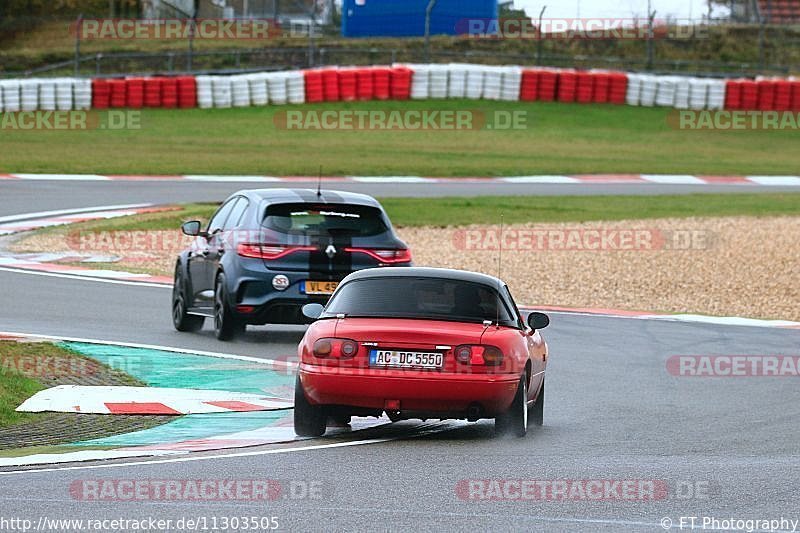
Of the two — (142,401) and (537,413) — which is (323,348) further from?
(142,401)

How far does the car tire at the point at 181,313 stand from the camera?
53.2 ft

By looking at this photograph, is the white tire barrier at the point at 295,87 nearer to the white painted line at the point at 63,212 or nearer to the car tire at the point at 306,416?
the white painted line at the point at 63,212

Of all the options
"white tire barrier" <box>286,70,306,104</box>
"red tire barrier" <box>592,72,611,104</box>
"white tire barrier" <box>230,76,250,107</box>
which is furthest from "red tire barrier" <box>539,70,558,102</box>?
"white tire barrier" <box>230,76,250,107</box>

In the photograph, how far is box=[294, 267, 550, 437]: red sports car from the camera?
9.77 metres

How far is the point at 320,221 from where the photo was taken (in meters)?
15.4

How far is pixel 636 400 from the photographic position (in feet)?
40.7

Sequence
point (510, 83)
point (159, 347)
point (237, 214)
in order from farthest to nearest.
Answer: point (510, 83)
point (237, 214)
point (159, 347)

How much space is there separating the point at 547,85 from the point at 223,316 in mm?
33917

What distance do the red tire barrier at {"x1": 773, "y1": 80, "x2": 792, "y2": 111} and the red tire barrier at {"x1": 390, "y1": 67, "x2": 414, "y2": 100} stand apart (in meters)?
10.6

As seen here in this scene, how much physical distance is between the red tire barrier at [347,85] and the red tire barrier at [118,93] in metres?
6.05

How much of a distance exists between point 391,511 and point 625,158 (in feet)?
113

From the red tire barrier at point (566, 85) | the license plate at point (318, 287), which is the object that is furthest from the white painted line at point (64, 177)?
the license plate at point (318, 287)

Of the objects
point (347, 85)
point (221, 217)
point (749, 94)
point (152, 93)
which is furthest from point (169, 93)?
point (221, 217)

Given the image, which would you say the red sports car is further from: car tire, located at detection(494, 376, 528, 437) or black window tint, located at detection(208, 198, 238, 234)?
black window tint, located at detection(208, 198, 238, 234)
